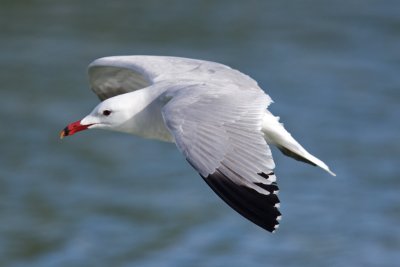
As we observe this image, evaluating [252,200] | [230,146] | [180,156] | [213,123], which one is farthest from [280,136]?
[180,156]

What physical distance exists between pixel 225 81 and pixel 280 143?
560 mm

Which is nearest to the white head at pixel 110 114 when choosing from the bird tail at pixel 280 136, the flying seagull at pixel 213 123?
the flying seagull at pixel 213 123

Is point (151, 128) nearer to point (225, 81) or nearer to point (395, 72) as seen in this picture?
point (225, 81)

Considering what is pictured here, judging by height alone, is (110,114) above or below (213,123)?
above

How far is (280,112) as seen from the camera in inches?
512

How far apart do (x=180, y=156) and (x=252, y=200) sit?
19.9 feet

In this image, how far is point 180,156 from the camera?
41.0 ft

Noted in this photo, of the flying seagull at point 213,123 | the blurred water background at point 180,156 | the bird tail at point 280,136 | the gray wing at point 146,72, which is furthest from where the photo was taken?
the blurred water background at point 180,156

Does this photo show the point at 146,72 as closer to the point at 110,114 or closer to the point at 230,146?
the point at 110,114

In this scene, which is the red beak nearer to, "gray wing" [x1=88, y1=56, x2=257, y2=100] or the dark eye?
the dark eye

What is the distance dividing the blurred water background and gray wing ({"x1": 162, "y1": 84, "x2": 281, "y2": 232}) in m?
3.73

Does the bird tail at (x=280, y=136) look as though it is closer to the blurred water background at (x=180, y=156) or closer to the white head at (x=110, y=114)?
the white head at (x=110, y=114)

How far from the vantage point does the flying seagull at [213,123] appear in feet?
21.5

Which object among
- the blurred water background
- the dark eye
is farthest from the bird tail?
the blurred water background
